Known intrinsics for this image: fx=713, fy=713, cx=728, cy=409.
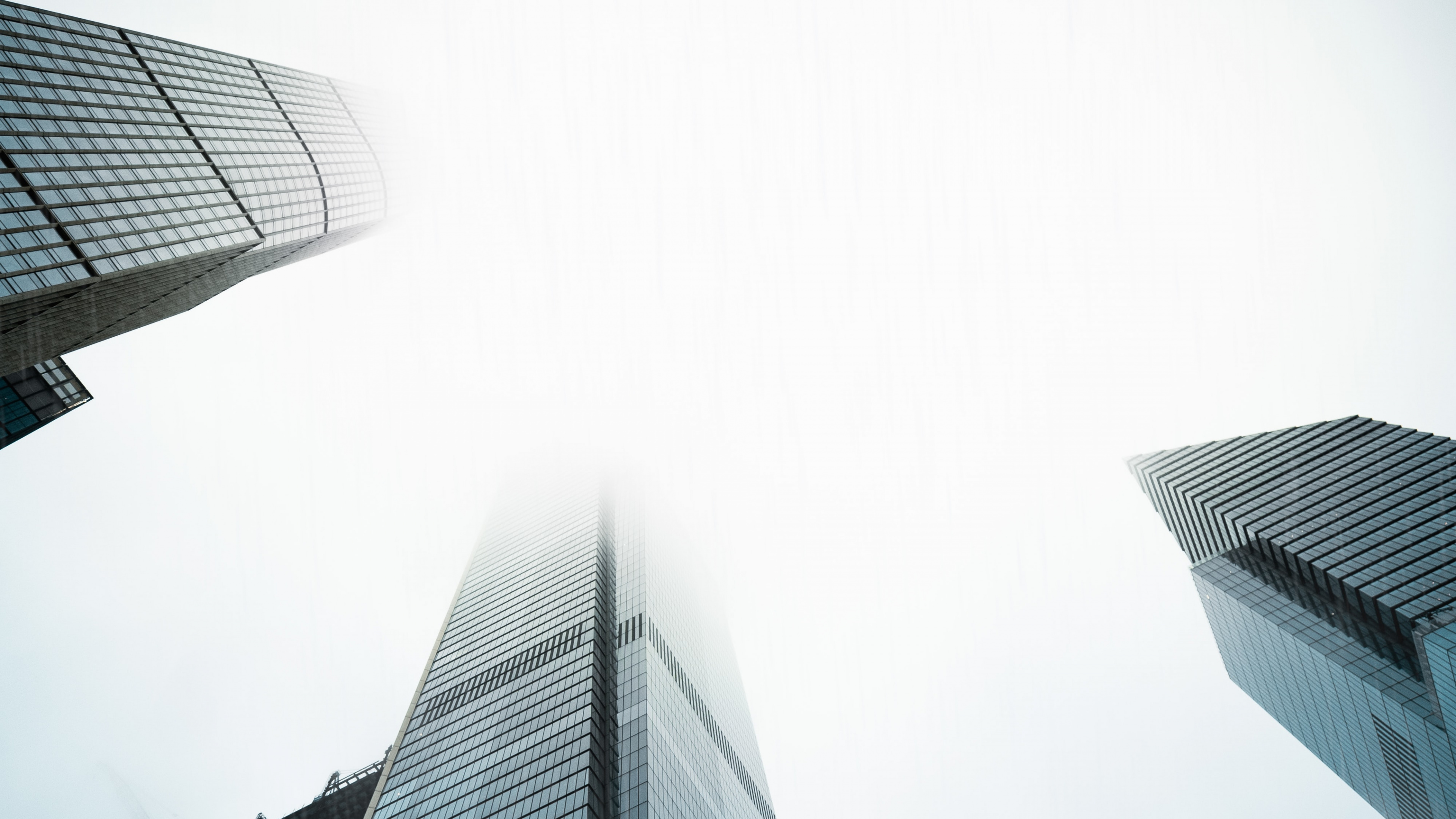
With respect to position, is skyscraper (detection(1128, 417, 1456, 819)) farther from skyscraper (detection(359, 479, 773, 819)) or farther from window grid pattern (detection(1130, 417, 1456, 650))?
skyscraper (detection(359, 479, 773, 819))

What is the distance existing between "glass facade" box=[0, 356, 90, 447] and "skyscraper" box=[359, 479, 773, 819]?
45.3 meters

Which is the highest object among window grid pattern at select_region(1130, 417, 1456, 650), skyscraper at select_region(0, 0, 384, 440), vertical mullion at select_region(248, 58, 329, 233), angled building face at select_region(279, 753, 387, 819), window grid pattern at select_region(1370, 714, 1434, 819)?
vertical mullion at select_region(248, 58, 329, 233)

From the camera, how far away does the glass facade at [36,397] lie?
182 feet

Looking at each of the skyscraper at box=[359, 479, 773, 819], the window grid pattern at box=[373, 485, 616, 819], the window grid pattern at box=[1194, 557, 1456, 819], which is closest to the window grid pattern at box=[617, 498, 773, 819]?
the skyscraper at box=[359, 479, 773, 819]

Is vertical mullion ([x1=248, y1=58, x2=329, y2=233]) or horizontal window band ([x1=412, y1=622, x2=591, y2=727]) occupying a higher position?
vertical mullion ([x1=248, y1=58, x2=329, y2=233])

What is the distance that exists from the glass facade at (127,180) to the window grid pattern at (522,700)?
1890 inches

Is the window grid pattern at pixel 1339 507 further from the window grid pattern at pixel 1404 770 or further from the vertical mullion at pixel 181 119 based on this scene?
the vertical mullion at pixel 181 119

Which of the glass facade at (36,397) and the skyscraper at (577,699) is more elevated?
the glass facade at (36,397)

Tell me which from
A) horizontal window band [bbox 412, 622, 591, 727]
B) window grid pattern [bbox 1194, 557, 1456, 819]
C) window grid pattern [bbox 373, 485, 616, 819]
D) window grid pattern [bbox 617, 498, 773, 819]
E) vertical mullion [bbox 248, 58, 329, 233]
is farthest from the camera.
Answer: horizontal window band [bbox 412, 622, 591, 727]

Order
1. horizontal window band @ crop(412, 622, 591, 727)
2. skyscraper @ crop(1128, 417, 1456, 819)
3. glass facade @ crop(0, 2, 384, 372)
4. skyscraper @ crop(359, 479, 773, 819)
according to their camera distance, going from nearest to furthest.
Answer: glass facade @ crop(0, 2, 384, 372), skyscraper @ crop(359, 479, 773, 819), skyscraper @ crop(1128, 417, 1456, 819), horizontal window band @ crop(412, 622, 591, 727)

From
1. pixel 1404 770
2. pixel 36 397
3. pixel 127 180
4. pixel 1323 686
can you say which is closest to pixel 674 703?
pixel 36 397

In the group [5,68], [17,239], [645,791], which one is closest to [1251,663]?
[645,791]

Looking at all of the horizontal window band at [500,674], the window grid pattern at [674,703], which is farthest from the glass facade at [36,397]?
the window grid pattern at [674,703]

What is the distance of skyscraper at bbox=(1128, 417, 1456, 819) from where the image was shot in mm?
68562
